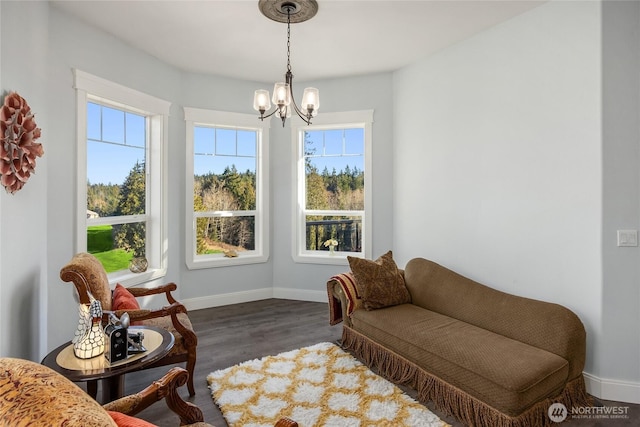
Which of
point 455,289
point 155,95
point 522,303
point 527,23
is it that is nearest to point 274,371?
point 455,289

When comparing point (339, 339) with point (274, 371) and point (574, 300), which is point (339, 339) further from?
point (574, 300)

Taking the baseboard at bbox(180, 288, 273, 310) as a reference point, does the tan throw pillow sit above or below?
above

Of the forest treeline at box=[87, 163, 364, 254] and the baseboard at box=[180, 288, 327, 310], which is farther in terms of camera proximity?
the forest treeline at box=[87, 163, 364, 254]

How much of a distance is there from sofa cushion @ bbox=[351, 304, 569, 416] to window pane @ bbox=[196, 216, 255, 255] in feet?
7.70

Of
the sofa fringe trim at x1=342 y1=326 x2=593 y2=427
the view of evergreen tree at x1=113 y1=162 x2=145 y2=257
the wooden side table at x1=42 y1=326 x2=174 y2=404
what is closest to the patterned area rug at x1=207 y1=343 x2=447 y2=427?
the sofa fringe trim at x1=342 y1=326 x2=593 y2=427

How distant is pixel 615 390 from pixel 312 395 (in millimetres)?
2031

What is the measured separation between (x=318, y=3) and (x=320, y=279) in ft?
10.2

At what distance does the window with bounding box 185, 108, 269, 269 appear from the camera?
14.4ft

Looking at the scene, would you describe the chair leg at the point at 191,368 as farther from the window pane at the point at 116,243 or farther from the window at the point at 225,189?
the window at the point at 225,189

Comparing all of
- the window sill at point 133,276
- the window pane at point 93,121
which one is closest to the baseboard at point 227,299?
the window sill at point 133,276

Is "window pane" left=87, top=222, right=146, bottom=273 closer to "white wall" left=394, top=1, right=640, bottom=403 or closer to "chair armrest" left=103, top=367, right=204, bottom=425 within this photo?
"chair armrest" left=103, top=367, right=204, bottom=425

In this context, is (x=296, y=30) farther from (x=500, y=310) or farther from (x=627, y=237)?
(x=627, y=237)

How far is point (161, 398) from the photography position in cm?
143

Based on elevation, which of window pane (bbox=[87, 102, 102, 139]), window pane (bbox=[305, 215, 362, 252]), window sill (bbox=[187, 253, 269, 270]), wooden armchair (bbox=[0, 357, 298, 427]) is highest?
window pane (bbox=[87, 102, 102, 139])
